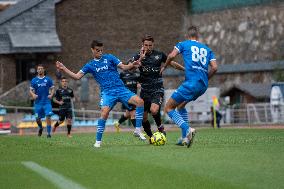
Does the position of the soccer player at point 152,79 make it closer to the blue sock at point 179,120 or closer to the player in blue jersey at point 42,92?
the blue sock at point 179,120

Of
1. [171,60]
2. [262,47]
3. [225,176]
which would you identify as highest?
[262,47]

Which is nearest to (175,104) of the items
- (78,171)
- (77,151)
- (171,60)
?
(171,60)

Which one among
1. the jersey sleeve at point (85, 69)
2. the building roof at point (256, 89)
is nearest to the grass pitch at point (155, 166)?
the jersey sleeve at point (85, 69)

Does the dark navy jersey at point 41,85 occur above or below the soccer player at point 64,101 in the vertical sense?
above

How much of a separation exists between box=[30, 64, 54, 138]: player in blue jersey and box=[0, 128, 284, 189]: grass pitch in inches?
418

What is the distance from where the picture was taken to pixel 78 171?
13.3 metres

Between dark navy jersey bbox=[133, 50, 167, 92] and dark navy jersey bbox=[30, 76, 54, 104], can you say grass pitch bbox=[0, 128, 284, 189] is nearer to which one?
dark navy jersey bbox=[133, 50, 167, 92]

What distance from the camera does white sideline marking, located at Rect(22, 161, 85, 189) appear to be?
11375 mm

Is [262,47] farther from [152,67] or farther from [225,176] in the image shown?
[225,176]

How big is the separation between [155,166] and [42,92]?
16.3 meters

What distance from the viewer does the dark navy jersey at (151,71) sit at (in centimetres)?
2150

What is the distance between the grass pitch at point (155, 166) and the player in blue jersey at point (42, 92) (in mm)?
10611

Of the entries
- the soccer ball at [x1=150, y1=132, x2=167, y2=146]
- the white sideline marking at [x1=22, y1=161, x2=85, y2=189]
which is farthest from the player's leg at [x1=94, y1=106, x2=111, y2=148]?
the white sideline marking at [x1=22, y1=161, x2=85, y2=189]

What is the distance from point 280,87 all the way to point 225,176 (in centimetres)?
3900
